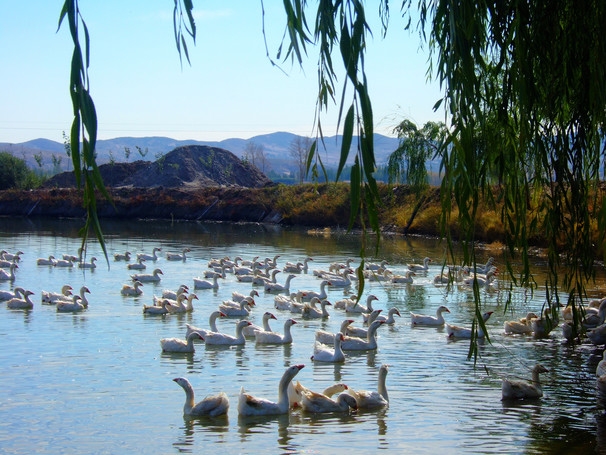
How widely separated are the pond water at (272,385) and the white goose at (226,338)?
0.61ft

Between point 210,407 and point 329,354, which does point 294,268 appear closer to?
point 329,354

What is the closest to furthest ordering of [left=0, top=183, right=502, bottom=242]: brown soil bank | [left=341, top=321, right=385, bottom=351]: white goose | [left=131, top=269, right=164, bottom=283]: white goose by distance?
[left=341, top=321, right=385, bottom=351]: white goose → [left=131, top=269, right=164, bottom=283]: white goose → [left=0, top=183, right=502, bottom=242]: brown soil bank

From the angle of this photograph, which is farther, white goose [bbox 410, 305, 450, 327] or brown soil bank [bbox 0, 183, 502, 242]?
brown soil bank [bbox 0, 183, 502, 242]

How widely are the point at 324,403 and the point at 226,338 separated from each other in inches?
194

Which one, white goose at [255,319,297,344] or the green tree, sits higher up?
the green tree

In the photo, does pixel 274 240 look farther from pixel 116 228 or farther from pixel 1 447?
pixel 1 447

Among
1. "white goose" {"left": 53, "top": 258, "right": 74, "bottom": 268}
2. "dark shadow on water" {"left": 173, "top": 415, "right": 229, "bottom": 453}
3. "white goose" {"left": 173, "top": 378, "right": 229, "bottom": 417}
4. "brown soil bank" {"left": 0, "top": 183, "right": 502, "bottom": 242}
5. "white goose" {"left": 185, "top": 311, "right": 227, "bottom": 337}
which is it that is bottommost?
"dark shadow on water" {"left": 173, "top": 415, "right": 229, "bottom": 453}

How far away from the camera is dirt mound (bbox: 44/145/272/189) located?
91.2 meters

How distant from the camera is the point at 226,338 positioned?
15617 mm

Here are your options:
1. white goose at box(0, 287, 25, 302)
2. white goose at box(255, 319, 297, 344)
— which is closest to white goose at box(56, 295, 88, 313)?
white goose at box(0, 287, 25, 302)

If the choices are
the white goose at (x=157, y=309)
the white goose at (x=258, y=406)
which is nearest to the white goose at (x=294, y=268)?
the white goose at (x=157, y=309)

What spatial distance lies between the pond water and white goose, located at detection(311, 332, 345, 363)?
0.59 ft

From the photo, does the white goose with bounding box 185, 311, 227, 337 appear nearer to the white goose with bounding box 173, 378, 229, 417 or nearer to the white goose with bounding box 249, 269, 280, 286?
the white goose with bounding box 173, 378, 229, 417

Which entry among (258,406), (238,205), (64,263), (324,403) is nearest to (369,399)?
(324,403)
